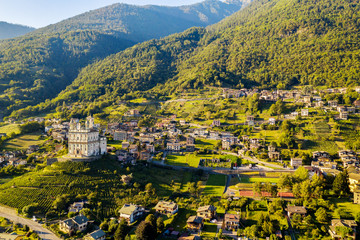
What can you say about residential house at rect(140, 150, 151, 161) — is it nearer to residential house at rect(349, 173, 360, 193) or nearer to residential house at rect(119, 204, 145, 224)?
residential house at rect(119, 204, 145, 224)

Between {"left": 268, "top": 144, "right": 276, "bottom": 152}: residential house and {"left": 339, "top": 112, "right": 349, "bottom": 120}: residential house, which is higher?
{"left": 339, "top": 112, "right": 349, "bottom": 120}: residential house

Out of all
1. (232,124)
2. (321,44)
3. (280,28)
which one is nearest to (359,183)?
(232,124)

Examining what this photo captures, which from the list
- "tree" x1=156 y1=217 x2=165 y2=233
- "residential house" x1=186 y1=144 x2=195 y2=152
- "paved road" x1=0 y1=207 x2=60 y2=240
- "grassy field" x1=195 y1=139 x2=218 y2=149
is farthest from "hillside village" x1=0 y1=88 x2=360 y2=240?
"paved road" x1=0 y1=207 x2=60 y2=240

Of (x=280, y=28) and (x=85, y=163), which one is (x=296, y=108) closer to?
(x=85, y=163)

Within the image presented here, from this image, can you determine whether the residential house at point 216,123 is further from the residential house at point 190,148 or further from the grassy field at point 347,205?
the grassy field at point 347,205

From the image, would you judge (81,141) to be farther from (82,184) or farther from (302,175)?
(302,175)

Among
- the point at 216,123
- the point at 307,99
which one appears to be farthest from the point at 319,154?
the point at 307,99
